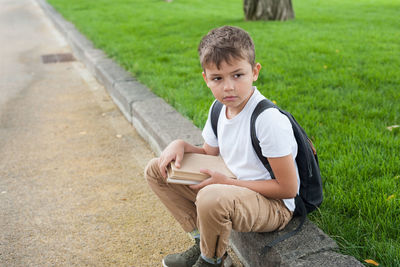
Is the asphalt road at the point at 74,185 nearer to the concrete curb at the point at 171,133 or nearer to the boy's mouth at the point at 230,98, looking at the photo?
the concrete curb at the point at 171,133

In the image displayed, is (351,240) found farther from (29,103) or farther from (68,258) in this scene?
(29,103)

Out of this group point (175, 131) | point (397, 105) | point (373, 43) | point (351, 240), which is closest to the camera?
point (351, 240)

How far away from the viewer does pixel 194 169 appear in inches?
86.2

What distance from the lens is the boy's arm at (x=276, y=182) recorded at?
6.36 feet

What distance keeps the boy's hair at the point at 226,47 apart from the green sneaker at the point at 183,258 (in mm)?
988

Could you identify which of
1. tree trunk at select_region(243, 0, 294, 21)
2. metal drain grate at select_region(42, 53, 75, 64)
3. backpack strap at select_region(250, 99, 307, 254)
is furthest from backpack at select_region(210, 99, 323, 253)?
tree trunk at select_region(243, 0, 294, 21)

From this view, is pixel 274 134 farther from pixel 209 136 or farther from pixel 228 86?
pixel 209 136

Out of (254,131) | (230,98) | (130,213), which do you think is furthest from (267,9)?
(254,131)

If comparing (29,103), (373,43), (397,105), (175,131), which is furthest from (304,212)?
(373,43)

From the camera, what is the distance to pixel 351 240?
2123 mm

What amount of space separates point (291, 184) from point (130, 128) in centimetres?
282

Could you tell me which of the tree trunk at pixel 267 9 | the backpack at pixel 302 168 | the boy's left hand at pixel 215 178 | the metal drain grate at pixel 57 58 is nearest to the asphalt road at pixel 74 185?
the boy's left hand at pixel 215 178

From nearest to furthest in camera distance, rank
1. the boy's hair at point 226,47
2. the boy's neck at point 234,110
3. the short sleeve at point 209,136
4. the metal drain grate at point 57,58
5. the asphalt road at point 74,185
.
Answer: the boy's hair at point 226,47, the boy's neck at point 234,110, the short sleeve at point 209,136, the asphalt road at point 74,185, the metal drain grate at point 57,58

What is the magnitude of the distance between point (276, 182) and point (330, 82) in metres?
2.96
